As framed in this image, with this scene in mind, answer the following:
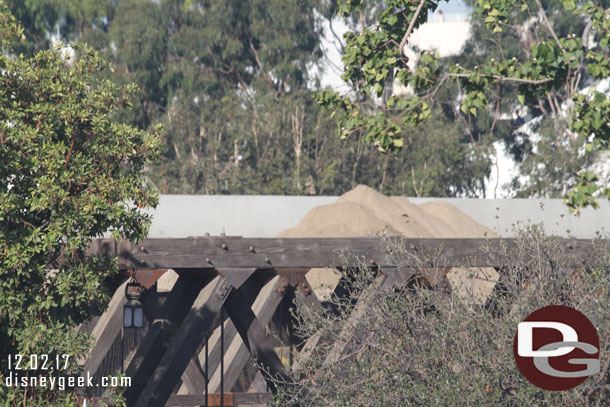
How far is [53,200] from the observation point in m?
7.12

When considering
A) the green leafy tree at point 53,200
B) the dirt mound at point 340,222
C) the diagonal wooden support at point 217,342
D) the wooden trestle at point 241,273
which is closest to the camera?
the green leafy tree at point 53,200

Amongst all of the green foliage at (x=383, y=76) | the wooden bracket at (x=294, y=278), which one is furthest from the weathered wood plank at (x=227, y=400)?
the green foliage at (x=383, y=76)

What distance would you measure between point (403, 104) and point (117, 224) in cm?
376

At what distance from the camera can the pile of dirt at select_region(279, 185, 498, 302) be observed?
2856 cm

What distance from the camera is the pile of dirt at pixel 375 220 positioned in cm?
2856

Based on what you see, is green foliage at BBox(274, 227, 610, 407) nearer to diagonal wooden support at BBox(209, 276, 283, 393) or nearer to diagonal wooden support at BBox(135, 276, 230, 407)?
diagonal wooden support at BBox(209, 276, 283, 393)

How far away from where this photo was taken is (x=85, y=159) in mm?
7621

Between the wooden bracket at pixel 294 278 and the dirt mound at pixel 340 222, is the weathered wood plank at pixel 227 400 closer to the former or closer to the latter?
the wooden bracket at pixel 294 278

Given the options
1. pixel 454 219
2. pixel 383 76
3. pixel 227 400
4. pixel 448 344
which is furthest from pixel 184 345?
pixel 454 219

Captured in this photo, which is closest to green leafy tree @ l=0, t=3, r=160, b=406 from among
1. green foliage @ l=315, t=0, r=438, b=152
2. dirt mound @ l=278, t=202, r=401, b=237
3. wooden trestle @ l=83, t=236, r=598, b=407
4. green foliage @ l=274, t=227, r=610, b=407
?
wooden trestle @ l=83, t=236, r=598, b=407

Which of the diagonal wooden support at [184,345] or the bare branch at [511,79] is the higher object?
the bare branch at [511,79]

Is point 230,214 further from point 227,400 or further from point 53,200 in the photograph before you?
point 53,200

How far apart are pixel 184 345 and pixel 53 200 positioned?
2.87m

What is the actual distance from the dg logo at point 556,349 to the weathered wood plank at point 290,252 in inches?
52.7
